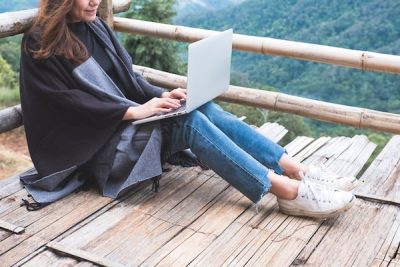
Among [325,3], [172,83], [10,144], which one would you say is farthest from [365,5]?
[172,83]

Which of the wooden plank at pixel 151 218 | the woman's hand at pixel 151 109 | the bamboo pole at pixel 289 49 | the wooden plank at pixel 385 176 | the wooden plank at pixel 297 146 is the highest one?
the bamboo pole at pixel 289 49

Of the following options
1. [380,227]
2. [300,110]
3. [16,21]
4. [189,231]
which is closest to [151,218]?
[189,231]

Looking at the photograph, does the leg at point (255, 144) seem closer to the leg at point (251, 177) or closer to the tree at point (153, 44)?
the leg at point (251, 177)

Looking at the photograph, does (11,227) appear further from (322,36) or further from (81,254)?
(322,36)

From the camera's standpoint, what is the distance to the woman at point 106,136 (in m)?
2.43

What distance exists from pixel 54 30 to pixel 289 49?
1283 mm

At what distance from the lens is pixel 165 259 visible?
2.16 metres

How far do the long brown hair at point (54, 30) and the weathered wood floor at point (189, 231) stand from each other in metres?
0.61

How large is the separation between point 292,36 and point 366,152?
3048 centimetres

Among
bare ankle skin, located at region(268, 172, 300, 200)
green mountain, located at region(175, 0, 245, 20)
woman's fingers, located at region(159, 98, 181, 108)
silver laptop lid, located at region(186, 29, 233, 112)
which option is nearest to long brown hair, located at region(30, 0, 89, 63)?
woman's fingers, located at region(159, 98, 181, 108)

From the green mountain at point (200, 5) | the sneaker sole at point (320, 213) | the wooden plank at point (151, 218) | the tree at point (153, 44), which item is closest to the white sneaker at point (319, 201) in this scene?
the sneaker sole at point (320, 213)

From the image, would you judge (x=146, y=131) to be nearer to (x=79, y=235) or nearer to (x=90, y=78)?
(x=90, y=78)

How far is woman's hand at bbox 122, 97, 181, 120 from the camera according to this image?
248cm

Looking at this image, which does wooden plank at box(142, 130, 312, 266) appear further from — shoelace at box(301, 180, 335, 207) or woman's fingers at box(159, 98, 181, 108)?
woman's fingers at box(159, 98, 181, 108)
